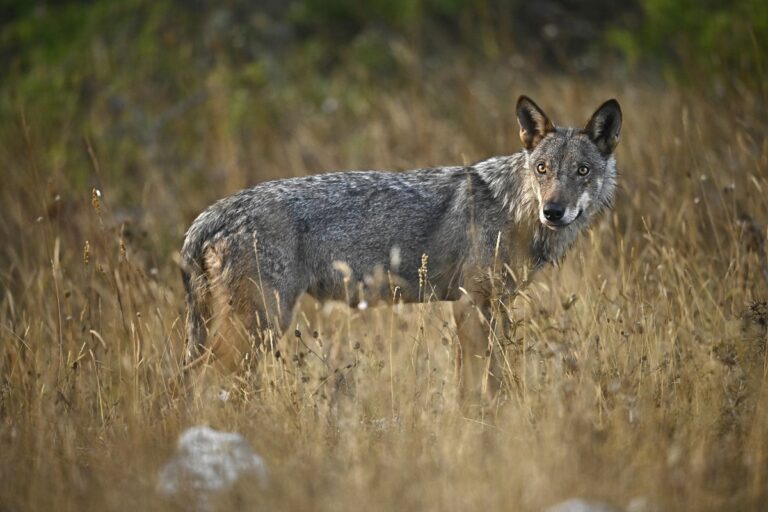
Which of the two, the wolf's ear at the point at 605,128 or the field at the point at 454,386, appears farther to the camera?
the wolf's ear at the point at 605,128

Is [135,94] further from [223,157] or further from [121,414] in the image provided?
[121,414]

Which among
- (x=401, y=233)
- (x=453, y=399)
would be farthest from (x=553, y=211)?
(x=453, y=399)

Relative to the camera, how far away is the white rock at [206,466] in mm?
4152

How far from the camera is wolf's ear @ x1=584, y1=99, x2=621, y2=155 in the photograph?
6121 mm

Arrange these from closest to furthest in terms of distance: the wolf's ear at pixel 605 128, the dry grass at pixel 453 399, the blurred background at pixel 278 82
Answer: the dry grass at pixel 453 399 < the wolf's ear at pixel 605 128 < the blurred background at pixel 278 82

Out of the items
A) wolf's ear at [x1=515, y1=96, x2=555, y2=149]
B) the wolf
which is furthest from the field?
wolf's ear at [x1=515, y1=96, x2=555, y2=149]

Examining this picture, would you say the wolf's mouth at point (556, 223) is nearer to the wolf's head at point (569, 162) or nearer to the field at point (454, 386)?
the wolf's head at point (569, 162)

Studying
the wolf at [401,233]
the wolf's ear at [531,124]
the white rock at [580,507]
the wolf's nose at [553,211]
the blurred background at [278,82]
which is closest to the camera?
the white rock at [580,507]

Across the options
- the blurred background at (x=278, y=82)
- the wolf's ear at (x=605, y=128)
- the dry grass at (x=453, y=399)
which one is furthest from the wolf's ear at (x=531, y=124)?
the blurred background at (x=278, y=82)

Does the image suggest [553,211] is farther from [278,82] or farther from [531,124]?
[278,82]

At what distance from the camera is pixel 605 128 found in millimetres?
6199

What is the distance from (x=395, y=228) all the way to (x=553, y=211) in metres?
1.18

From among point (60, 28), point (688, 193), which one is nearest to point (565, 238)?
point (688, 193)

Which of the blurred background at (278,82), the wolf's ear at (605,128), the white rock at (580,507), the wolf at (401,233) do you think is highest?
the blurred background at (278,82)
